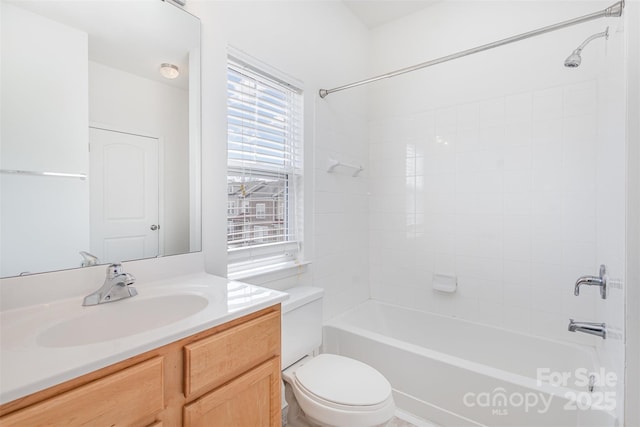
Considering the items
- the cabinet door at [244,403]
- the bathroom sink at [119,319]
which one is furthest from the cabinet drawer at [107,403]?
the bathroom sink at [119,319]

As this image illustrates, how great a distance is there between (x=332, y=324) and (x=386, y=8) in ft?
7.96

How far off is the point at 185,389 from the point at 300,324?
87cm

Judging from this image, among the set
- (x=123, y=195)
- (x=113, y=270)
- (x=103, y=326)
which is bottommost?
(x=103, y=326)

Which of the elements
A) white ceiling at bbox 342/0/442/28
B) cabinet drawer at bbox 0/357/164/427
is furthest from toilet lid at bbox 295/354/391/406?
white ceiling at bbox 342/0/442/28

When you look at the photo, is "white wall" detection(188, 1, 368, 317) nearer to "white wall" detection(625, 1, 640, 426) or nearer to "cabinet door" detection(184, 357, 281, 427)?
"cabinet door" detection(184, 357, 281, 427)

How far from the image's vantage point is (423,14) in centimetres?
239

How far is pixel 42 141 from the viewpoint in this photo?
98 centimetres

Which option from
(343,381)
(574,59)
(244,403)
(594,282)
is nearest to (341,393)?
(343,381)

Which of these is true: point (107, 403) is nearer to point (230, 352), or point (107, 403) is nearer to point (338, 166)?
point (230, 352)

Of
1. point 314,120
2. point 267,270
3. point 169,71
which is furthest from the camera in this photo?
point 314,120

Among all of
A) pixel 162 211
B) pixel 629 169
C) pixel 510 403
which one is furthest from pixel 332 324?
pixel 629 169

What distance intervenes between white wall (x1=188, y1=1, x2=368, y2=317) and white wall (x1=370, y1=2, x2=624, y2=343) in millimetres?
256

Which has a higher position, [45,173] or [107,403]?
[45,173]

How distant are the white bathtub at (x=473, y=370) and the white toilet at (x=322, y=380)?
1.36ft
